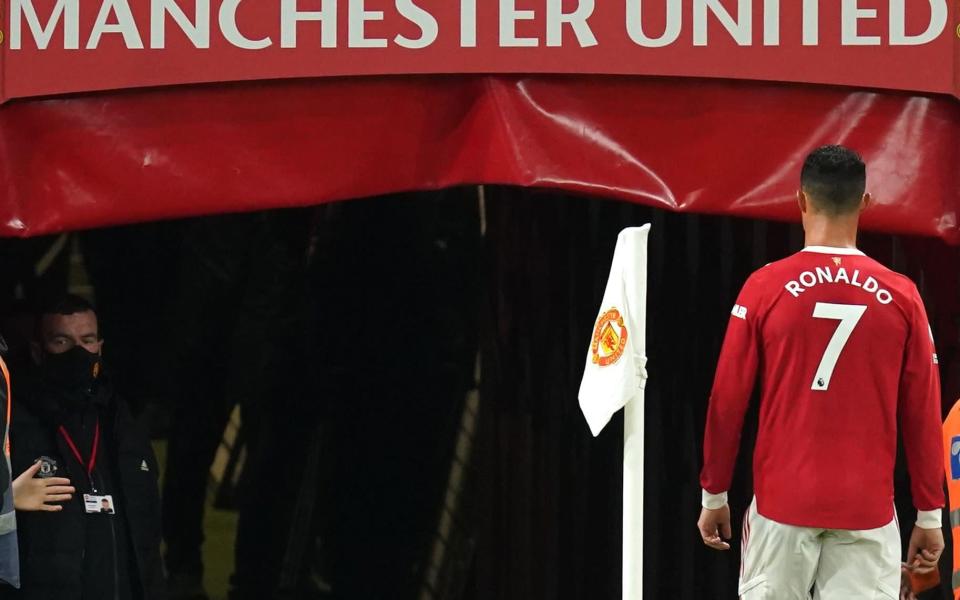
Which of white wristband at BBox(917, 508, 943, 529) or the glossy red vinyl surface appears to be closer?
white wristband at BBox(917, 508, 943, 529)

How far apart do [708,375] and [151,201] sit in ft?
7.55

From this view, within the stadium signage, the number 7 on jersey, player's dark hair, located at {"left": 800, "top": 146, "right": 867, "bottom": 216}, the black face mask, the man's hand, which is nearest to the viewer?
the number 7 on jersey

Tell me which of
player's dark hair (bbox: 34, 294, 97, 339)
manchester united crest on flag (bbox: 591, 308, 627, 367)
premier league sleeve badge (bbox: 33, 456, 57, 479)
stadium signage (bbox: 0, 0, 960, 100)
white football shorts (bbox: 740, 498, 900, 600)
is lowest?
white football shorts (bbox: 740, 498, 900, 600)

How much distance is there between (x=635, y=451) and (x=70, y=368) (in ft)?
7.77

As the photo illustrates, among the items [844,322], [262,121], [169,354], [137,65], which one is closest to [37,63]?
[137,65]

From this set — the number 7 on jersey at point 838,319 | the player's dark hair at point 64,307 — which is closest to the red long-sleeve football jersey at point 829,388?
the number 7 on jersey at point 838,319

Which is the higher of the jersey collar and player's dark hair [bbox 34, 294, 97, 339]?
the jersey collar

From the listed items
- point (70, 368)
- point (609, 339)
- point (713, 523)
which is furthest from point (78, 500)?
point (713, 523)

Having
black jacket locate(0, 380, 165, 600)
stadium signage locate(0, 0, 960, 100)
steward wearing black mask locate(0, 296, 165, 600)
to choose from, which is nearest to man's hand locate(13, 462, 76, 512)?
steward wearing black mask locate(0, 296, 165, 600)

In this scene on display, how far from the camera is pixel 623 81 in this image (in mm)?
5738

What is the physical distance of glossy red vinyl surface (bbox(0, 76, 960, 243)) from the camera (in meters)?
5.72

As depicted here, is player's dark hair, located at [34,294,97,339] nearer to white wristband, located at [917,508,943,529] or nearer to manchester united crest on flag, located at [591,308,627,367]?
manchester united crest on flag, located at [591,308,627,367]

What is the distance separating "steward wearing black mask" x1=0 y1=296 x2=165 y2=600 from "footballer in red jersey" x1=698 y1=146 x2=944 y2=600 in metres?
2.38

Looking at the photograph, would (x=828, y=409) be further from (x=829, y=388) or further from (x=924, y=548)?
(x=924, y=548)
